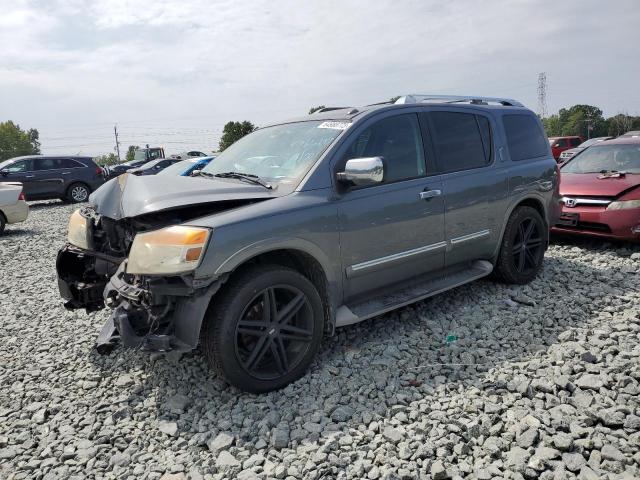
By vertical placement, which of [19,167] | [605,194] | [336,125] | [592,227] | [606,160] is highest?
[19,167]

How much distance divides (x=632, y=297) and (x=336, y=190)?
316 centimetres

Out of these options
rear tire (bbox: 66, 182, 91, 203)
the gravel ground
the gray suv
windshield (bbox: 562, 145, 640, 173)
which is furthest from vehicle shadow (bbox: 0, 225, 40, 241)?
windshield (bbox: 562, 145, 640, 173)

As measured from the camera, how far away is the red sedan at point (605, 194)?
592cm

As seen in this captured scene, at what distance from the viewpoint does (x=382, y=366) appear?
337 cm

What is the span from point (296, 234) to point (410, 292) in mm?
1230

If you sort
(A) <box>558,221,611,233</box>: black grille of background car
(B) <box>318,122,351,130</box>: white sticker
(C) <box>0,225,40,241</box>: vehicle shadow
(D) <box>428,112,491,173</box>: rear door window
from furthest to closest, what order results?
(C) <box>0,225,40,241</box>: vehicle shadow, (A) <box>558,221,611,233</box>: black grille of background car, (D) <box>428,112,491,173</box>: rear door window, (B) <box>318,122,351,130</box>: white sticker

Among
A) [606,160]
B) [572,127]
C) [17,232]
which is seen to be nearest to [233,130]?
[17,232]

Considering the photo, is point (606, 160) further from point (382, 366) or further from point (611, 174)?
point (382, 366)

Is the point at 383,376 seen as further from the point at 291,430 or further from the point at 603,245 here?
the point at 603,245

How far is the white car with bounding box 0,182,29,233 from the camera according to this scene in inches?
405

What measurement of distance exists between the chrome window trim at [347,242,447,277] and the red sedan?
252cm

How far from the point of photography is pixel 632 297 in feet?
14.7

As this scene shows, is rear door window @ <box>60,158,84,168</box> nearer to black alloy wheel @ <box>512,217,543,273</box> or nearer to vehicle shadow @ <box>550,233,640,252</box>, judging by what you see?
vehicle shadow @ <box>550,233,640,252</box>

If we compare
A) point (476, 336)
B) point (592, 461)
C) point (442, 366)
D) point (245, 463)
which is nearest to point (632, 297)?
point (476, 336)
